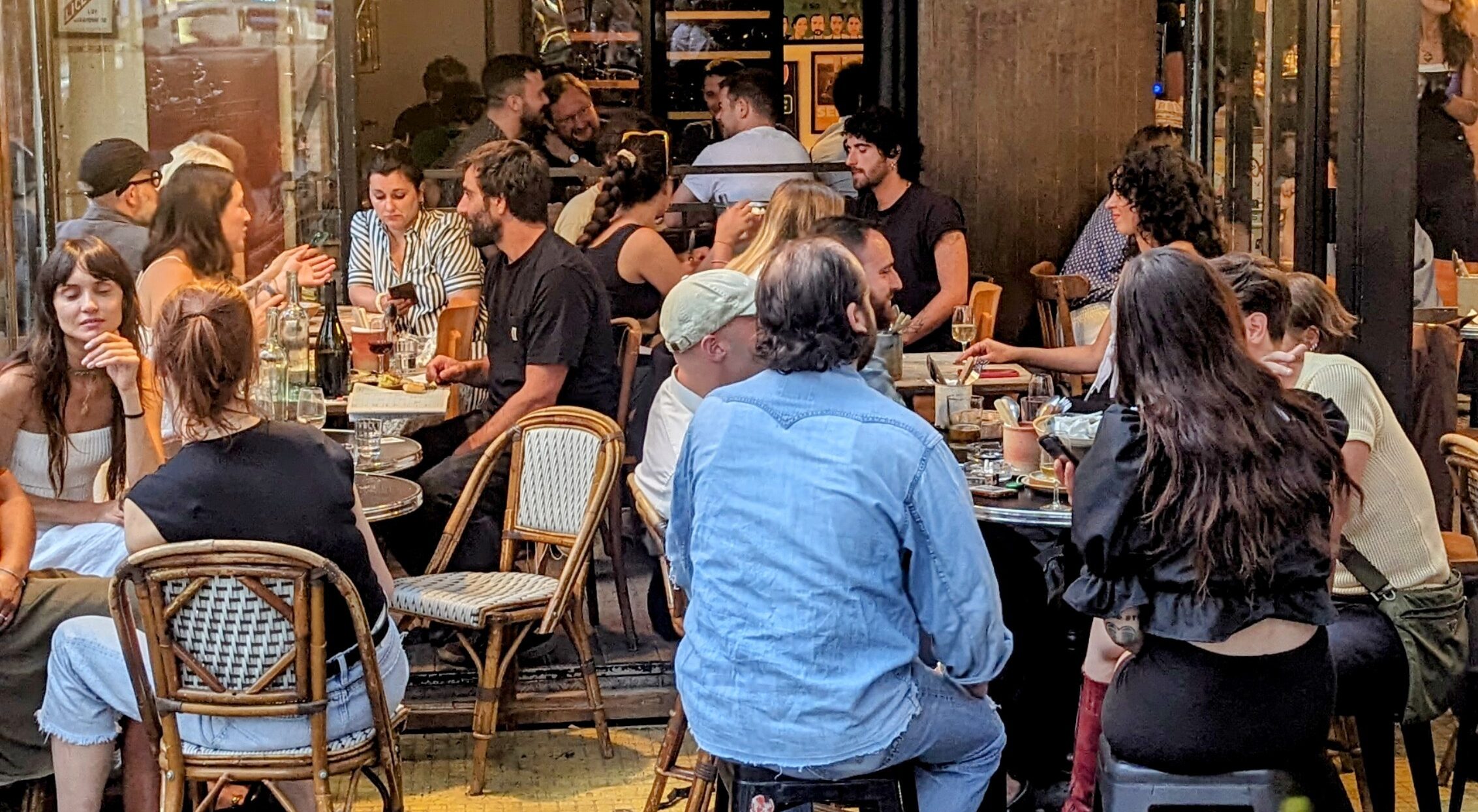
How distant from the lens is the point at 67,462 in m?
4.11

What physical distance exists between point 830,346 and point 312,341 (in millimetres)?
3230

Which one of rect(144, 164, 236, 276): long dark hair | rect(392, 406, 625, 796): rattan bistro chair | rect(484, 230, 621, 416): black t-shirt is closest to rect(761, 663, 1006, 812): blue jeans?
rect(392, 406, 625, 796): rattan bistro chair

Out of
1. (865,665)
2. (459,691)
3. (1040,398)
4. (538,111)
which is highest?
(538,111)

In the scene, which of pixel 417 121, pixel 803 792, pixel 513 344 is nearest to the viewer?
pixel 803 792

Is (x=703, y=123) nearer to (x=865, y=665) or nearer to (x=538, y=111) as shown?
(x=538, y=111)

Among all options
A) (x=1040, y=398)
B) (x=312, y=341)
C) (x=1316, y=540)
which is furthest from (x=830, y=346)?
(x=312, y=341)

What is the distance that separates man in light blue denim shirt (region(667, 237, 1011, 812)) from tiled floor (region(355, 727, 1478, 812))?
4.80ft

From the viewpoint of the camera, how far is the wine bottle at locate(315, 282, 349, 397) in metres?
5.78

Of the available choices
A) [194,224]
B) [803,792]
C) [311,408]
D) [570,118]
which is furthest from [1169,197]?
[570,118]

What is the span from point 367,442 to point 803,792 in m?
2.16

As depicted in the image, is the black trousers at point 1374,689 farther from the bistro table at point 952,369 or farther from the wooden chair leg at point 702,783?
the bistro table at point 952,369

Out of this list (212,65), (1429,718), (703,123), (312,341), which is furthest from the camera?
(703,123)

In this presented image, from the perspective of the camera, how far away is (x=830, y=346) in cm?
285

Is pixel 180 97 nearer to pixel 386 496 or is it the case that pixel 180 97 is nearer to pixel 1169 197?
pixel 386 496
